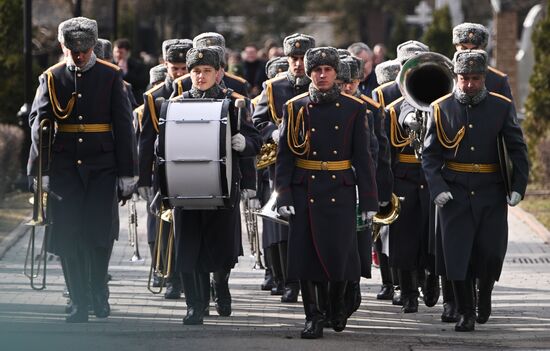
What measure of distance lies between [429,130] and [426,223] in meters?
1.36

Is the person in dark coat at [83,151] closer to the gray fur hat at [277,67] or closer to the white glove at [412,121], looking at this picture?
the white glove at [412,121]

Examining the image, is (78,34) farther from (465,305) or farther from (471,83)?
(465,305)

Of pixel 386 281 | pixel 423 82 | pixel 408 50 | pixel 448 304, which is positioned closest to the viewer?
pixel 448 304

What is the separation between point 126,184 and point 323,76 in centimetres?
165

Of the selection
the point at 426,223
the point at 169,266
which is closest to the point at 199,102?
the point at 169,266

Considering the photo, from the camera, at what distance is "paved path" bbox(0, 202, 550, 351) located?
11.1 meters

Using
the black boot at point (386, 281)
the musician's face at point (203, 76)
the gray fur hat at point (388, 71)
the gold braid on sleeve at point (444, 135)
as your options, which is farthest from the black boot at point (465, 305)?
the gray fur hat at point (388, 71)

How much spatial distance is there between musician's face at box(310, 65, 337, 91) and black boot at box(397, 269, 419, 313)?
7.54 feet

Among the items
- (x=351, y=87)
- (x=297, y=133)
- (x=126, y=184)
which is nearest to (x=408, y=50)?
(x=351, y=87)

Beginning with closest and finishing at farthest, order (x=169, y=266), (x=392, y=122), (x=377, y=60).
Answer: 1. (x=169, y=266)
2. (x=392, y=122)
3. (x=377, y=60)

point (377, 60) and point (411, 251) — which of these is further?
point (377, 60)

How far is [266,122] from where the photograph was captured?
44.3ft

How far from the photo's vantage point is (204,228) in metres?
12.2

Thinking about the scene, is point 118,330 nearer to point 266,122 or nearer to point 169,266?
point 169,266
